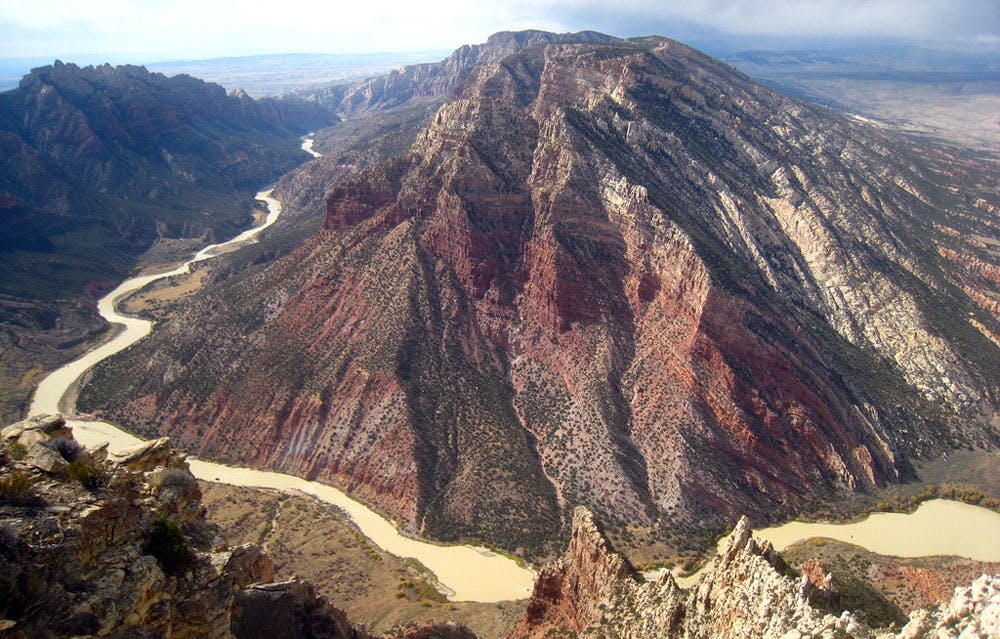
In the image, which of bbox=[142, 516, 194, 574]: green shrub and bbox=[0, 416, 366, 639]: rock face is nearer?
bbox=[0, 416, 366, 639]: rock face

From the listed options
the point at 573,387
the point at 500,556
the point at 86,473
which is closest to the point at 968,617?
the point at 86,473

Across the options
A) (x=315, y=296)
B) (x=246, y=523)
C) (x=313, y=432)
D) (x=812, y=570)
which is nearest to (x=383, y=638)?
(x=812, y=570)

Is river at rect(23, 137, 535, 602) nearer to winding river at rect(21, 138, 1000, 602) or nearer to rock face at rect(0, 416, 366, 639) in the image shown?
winding river at rect(21, 138, 1000, 602)

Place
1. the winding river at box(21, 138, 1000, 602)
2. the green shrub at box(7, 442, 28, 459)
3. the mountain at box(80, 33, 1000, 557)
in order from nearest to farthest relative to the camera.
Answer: the green shrub at box(7, 442, 28, 459) → the winding river at box(21, 138, 1000, 602) → the mountain at box(80, 33, 1000, 557)

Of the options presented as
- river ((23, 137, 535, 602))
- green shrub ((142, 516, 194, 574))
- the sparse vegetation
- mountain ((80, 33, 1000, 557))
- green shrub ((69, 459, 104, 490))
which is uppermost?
the sparse vegetation

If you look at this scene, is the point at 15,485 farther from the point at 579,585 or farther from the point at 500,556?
the point at 500,556

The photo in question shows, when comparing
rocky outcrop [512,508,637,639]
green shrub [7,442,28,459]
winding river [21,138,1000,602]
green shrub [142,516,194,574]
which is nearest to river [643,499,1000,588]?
winding river [21,138,1000,602]

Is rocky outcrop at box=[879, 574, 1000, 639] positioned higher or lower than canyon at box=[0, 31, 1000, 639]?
higher

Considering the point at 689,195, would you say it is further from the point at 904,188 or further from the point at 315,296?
the point at 904,188
